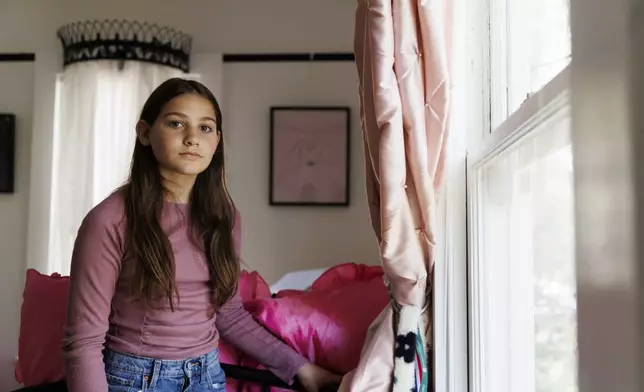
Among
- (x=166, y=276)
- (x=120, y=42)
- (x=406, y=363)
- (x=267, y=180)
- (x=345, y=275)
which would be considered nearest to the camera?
(x=406, y=363)

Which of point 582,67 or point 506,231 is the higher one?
point 582,67

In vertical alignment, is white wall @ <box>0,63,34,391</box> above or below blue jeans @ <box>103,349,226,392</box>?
above

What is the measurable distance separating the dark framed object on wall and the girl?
1651 mm

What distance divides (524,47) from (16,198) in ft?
7.82

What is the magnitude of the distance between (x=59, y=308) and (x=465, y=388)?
0.95 m

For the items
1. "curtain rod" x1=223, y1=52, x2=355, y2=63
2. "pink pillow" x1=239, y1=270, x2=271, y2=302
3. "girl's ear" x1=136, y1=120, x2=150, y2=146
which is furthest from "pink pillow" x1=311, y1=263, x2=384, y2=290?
"curtain rod" x1=223, y1=52, x2=355, y2=63

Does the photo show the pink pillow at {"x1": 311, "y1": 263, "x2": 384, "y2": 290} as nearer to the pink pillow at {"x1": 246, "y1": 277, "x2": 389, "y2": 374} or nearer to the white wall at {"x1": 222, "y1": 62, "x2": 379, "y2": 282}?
the pink pillow at {"x1": 246, "y1": 277, "x2": 389, "y2": 374}

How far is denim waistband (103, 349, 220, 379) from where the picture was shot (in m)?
1.14

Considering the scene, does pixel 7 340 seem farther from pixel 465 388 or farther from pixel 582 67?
pixel 582 67

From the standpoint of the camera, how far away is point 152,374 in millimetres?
1142

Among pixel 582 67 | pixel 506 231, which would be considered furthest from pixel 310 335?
pixel 582 67

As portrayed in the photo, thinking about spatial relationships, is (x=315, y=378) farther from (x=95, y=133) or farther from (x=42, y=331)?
(x=95, y=133)

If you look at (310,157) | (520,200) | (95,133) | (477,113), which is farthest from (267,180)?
(520,200)

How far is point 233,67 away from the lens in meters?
2.58
